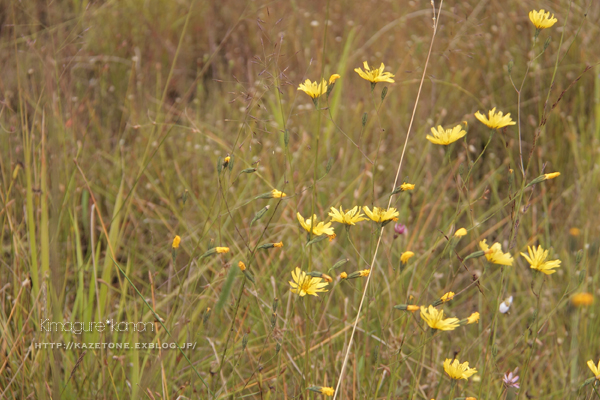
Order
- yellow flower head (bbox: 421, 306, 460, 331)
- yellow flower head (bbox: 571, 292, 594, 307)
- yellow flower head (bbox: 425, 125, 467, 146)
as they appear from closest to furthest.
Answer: yellow flower head (bbox: 421, 306, 460, 331), yellow flower head (bbox: 425, 125, 467, 146), yellow flower head (bbox: 571, 292, 594, 307)

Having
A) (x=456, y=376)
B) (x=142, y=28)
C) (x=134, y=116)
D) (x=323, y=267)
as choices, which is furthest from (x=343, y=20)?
(x=456, y=376)

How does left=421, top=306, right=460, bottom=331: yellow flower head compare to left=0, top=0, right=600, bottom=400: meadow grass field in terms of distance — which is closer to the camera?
left=421, top=306, right=460, bottom=331: yellow flower head

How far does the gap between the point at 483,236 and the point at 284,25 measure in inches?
75.3

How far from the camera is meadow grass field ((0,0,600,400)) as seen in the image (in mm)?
1107

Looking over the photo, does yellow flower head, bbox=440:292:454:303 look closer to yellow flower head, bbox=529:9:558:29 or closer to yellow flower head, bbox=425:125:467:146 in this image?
yellow flower head, bbox=425:125:467:146

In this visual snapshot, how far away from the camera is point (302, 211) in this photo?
1.98 meters

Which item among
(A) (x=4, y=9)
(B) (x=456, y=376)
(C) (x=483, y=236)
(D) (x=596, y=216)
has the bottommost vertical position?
(C) (x=483, y=236)

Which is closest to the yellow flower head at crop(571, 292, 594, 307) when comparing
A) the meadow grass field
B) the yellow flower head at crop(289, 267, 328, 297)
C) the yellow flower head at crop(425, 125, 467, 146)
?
Result: the meadow grass field

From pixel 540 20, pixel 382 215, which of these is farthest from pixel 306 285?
pixel 540 20

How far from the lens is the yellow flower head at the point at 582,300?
1.64 m

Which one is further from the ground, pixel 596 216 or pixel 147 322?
pixel 596 216

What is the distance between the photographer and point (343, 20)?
3506 millimetres

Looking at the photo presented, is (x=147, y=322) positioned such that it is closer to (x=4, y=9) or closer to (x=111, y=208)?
(x=111, y=208)

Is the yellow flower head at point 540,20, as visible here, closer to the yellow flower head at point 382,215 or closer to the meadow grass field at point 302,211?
the meadow grass field at point 302,211
